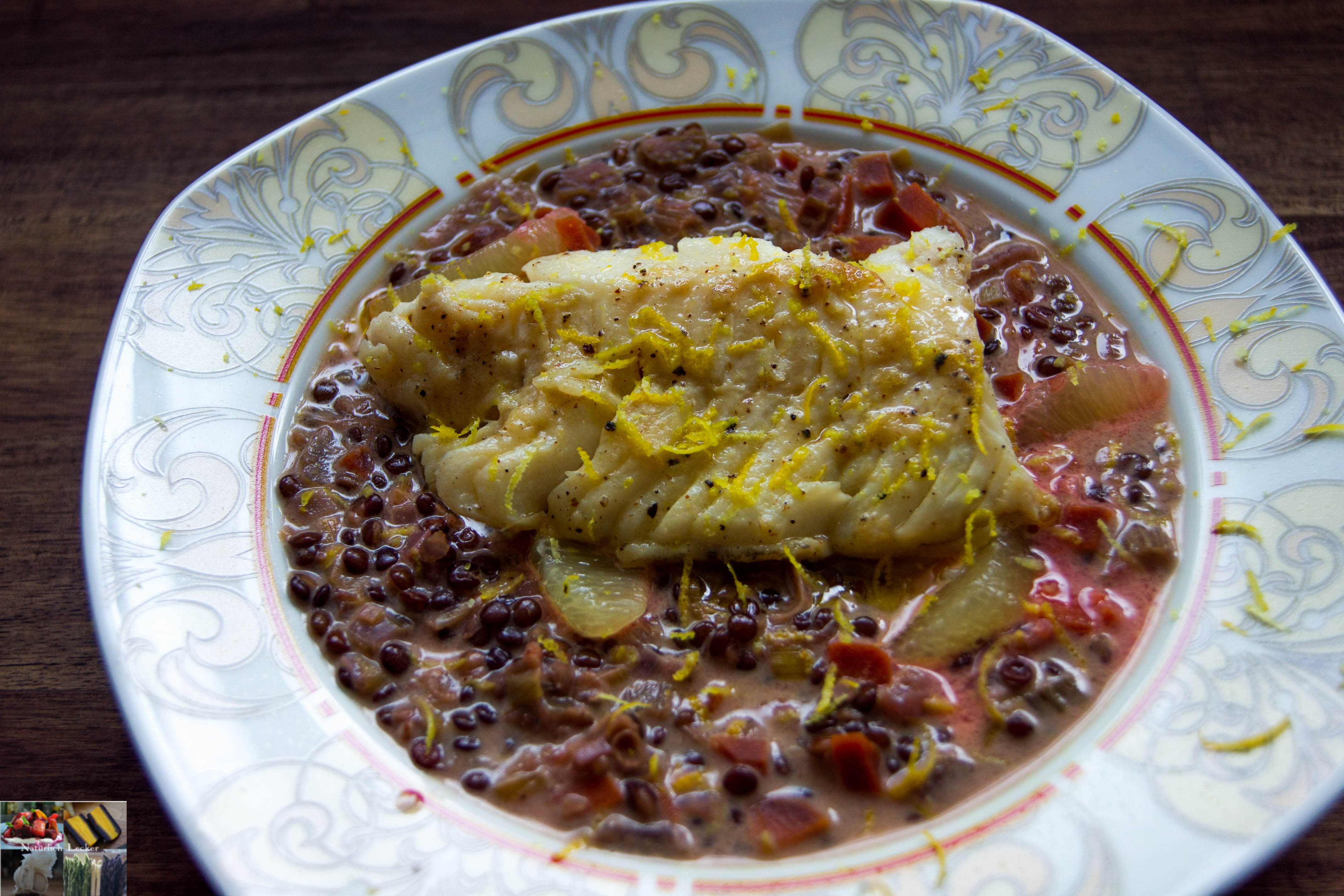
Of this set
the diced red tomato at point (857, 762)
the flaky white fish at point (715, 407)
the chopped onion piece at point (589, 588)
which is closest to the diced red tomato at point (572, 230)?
the flaky white fish at point (715, 407)

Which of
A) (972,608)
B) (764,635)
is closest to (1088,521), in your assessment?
(972,608)

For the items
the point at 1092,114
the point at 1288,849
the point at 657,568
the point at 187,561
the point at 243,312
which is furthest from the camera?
the point at 1092,114

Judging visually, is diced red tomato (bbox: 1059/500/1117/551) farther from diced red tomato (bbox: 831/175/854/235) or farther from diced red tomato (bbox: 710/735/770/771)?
diced red tomato (bbox: 831/175/854/235)

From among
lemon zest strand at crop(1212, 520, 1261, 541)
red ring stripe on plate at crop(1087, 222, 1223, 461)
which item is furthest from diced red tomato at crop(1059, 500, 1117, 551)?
red ring stripe on plate at crop(1087, 222, 1223, 461)

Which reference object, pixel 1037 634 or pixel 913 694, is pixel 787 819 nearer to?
pixel 913 694

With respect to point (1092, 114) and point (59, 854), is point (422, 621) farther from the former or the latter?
point (1092, 114)

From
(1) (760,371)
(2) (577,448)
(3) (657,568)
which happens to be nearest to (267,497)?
(2) (577,448)
